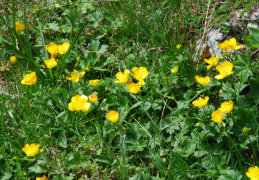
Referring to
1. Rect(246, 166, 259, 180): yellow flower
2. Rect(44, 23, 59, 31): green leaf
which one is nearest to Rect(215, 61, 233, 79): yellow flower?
Rect(246, 166, 259, 180): yellow flower

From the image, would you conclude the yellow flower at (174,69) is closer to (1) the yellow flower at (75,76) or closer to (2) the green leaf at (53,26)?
(1) the yellow flower at (75,76)

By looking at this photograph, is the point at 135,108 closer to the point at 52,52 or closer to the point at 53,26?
the point at 52,52

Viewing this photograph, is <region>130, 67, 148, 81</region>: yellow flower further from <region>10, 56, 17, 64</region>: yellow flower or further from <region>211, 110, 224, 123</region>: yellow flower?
<region>10, 56, 17, 64</region>: yellow flower

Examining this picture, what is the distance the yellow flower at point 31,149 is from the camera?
2.18m

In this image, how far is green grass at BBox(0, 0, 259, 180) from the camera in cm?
206

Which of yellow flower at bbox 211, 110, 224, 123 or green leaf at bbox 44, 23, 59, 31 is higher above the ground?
green leaf at bbox 44, 23, 59, 31

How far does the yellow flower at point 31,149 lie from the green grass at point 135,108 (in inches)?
2.9

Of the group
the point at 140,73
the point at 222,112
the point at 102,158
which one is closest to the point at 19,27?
the point at 140,73

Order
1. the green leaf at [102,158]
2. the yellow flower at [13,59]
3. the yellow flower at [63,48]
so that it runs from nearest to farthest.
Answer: the green leaf at [102,158]
the yellow flower at [63,48]
the yellow flower at [13,59]

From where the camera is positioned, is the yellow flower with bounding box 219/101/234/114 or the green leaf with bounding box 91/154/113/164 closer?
the yellow flower with bounding box 219/101/234/114

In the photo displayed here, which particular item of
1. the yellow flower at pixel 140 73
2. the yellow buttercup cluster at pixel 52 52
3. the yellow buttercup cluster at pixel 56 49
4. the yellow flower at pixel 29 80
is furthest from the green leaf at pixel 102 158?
the yellow buttercup cluster at pixel 56 49

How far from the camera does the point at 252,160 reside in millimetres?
2078

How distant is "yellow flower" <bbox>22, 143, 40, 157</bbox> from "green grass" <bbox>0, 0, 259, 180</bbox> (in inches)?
2.9

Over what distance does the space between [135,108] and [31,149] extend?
3.00ft
